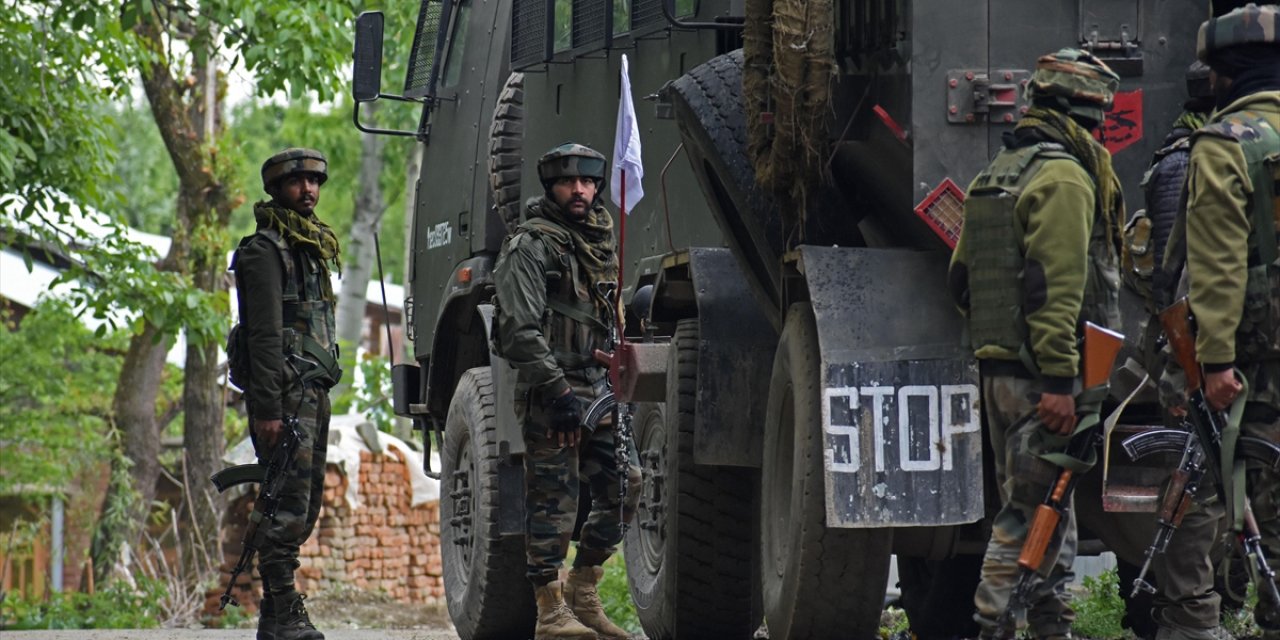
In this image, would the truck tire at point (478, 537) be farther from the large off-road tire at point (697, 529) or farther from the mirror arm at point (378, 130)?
the mirror arm at point (378, 130)

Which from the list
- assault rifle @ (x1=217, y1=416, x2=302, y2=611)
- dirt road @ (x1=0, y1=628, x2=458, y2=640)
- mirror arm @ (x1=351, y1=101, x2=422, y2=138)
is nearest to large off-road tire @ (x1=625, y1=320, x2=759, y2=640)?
assault rifle @ (x1=217, y1=416, x2=302, y2=611)

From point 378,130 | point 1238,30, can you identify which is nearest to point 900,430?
point 1238,30

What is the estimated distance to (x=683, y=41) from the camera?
9.24m

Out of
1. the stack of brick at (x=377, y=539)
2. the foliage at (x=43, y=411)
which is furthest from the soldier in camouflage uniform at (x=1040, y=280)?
the foliage at (x=43, y=411)

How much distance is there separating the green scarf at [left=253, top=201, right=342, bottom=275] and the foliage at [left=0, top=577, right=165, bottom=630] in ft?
25.2

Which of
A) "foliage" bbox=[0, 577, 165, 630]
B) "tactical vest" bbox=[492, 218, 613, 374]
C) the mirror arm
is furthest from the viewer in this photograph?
"foliage" bbox=[0, 577, 165, 630]

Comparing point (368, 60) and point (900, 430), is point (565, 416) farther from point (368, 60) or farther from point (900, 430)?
point (368, 60)

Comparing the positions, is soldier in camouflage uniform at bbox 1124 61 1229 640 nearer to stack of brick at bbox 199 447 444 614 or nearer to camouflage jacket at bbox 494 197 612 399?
camouflage jacket at bbox 494 197 612 399

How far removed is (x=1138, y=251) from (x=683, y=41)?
2.55 m

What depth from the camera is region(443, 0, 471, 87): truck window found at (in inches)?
472

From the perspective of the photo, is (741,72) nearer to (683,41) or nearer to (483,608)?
(683,41)

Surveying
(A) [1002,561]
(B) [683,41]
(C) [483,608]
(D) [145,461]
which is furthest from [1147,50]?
(D) [145,461]

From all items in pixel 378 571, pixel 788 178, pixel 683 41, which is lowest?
pixel 378 571

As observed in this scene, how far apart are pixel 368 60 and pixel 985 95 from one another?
4.95 metres
